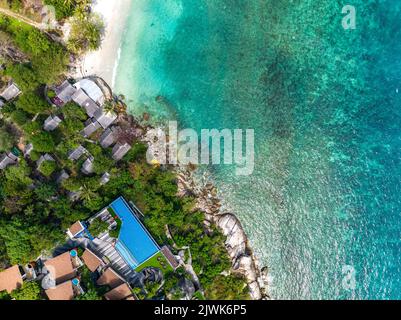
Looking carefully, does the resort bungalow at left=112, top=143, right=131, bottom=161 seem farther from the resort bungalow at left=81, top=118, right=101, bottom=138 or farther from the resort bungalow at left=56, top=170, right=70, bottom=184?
the resort bungalow at left=56, top=170, right=70, bottom=184

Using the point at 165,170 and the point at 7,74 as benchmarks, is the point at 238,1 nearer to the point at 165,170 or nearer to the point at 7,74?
the point at 165,170

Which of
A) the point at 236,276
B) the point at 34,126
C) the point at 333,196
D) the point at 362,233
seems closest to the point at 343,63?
the point at 333,196

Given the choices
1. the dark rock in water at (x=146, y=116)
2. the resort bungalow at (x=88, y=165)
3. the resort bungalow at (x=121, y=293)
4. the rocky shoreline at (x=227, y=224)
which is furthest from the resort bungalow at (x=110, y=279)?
the dark rock in water at (x=146, y=116)

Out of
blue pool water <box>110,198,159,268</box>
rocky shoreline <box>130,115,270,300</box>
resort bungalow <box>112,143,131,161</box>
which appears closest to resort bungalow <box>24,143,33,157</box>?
resort bungalow <box>112,143,131,161</box>

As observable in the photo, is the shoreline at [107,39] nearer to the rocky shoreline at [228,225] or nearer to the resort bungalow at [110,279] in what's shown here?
the rocky shoreline at [228,225]
